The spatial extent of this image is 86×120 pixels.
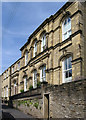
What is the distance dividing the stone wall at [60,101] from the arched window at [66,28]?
5447 millimetres

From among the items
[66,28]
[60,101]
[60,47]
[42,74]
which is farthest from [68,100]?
[42,74]

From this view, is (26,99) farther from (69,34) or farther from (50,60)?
(69,34)

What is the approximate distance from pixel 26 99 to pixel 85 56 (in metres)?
7.74

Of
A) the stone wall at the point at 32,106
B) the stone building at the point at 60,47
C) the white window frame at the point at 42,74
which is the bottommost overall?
the stone wall at the point at 32,106

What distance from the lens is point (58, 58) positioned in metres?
16.7

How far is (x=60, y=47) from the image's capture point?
1686 cm

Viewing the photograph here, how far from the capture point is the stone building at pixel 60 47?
562 inches

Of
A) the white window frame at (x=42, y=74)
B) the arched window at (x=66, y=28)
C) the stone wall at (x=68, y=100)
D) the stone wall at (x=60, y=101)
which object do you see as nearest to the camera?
the stone wall at (x=68, y=100)

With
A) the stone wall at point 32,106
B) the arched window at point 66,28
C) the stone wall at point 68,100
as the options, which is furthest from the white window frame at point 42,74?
the stone wall at point 68,100

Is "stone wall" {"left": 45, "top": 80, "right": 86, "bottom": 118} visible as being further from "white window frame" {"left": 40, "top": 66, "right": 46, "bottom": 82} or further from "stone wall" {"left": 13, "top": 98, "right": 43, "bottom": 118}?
"white window frame" {"left": 40, "top": 66, "right": 46, "bottom": 82}

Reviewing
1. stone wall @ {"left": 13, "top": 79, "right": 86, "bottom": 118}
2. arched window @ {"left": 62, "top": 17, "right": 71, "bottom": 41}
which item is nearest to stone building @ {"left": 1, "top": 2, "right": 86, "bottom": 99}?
arched window @ {"left": 62, "top": 17, "right": 71, "bottom": 41}

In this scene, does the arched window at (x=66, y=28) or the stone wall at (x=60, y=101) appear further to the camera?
the arched window at (x=66, y=28)

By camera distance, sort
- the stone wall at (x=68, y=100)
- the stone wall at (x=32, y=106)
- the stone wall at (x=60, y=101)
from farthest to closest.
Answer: the stone wall at (x=32, y=106) → the stone wall at (x=60, y=101) → the stone wall at (x=68, y=100)

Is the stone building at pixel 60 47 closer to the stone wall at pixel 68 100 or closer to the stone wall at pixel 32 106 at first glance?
the stone wall at pixel 68 100
